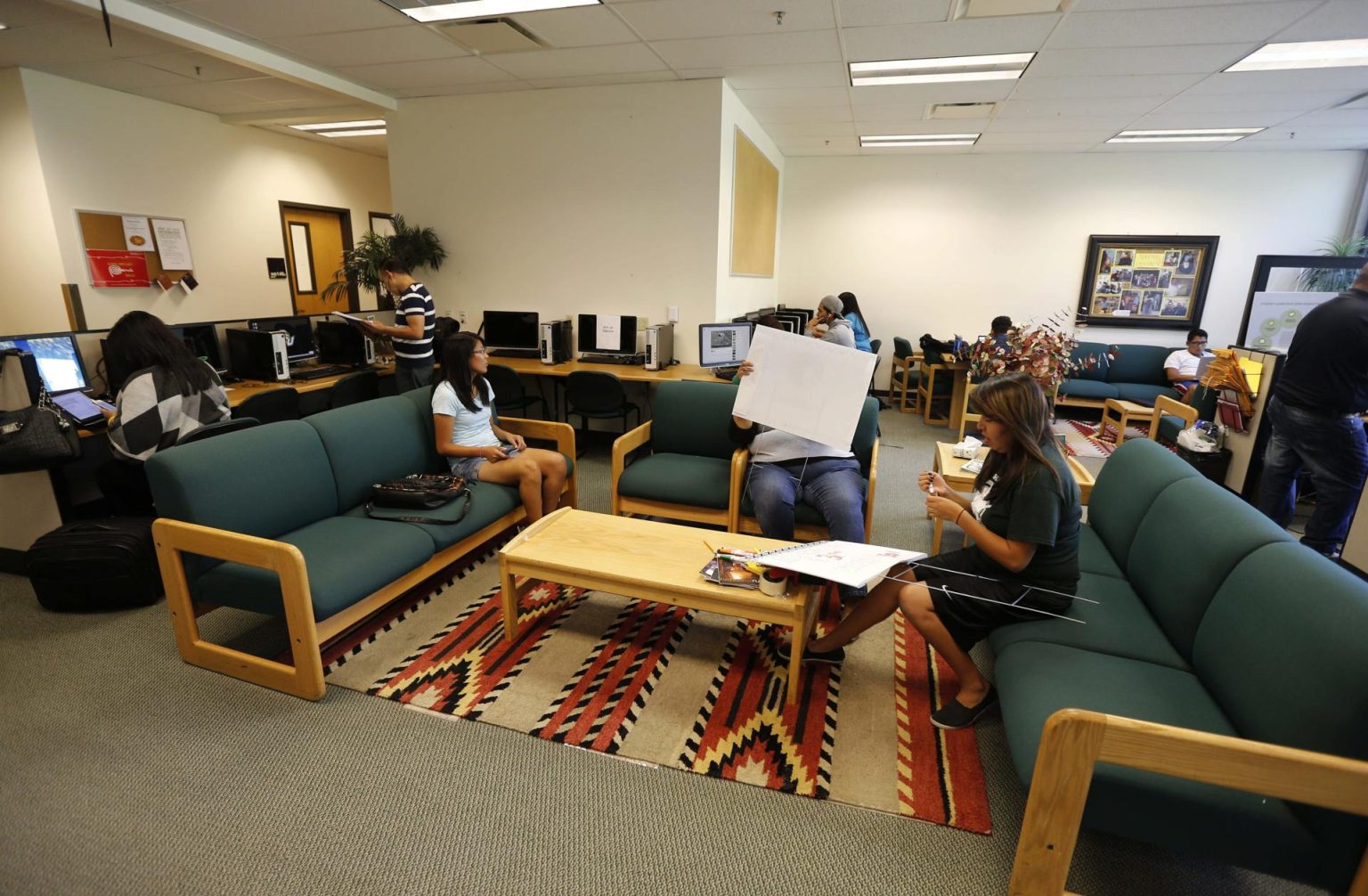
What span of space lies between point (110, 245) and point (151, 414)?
3628 millimetres

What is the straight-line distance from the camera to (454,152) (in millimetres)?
5367

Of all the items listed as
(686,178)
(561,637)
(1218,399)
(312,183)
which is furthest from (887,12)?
(312,183)

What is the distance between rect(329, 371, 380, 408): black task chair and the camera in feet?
14.3

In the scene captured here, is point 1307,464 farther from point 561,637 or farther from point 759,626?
point 561,637

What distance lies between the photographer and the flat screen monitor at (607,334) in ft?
17.1

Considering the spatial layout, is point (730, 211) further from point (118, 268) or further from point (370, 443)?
point (118, 268)

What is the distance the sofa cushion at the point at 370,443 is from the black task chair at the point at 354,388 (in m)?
1.22

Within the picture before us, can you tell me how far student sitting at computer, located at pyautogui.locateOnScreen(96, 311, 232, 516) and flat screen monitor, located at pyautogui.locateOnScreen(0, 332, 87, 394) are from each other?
423 mm

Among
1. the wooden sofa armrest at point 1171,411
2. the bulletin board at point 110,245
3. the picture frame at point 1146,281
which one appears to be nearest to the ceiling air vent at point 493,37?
the bulletin board at point 110,245

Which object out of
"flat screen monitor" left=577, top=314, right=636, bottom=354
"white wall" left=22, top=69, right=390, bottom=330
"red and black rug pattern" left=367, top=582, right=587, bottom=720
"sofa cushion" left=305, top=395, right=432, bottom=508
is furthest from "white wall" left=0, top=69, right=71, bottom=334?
"red and black rug pattern" left=367, top=582, right=587, bottom=720

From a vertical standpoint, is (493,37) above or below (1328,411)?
above

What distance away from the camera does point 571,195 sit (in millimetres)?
5199

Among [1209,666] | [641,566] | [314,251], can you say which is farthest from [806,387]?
[314,251]

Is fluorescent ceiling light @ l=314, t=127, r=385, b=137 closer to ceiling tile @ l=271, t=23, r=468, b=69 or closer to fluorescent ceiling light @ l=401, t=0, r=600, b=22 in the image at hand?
ceiling tile @ l=271, t=23, r=468, b=69
